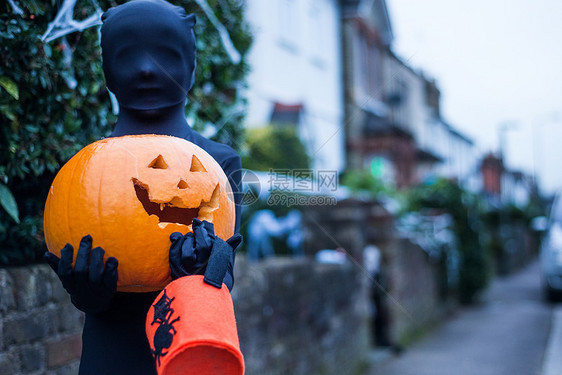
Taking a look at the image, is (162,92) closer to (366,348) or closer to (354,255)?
(354,255)

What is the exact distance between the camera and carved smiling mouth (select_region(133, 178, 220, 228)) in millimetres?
1705

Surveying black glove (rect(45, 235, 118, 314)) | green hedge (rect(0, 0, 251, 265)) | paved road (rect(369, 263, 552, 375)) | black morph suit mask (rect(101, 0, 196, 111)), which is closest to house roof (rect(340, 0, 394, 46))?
paved road (rect(369, 263, 552, 375))

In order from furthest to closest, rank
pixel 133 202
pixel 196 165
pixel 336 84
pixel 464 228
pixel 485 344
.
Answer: pixel 336 84
pixel 464 228
pixel 485 344
pixel 196 165
pixel 133 202

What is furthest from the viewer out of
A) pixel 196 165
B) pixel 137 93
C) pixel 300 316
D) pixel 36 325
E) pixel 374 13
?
pixel 374 13

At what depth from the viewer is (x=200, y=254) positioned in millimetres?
1585

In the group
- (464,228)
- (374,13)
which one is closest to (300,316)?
(464,228)

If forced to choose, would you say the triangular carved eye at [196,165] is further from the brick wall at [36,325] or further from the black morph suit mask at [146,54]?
the brick wall at [36,325]

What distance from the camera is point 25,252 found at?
2.67 m

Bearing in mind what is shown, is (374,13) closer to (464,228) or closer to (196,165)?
(464,228)

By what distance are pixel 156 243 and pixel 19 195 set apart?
1.43 m

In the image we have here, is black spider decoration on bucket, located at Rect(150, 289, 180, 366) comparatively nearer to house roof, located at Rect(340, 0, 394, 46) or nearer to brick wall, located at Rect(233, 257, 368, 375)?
brick wall, located at Rect(233, 257, 368, 375)

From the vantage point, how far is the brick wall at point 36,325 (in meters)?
2.38

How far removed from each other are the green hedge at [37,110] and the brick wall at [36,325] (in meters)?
0.18

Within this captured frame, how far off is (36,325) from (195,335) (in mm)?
1508
